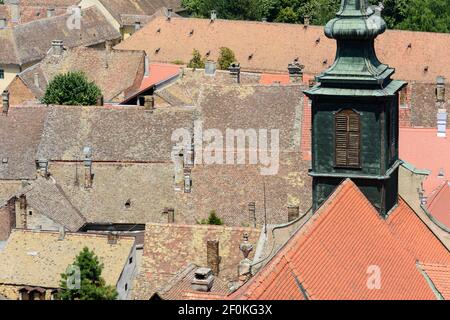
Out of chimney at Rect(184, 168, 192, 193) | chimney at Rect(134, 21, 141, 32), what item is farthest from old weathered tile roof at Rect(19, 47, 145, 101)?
chimney at Rect(184, 168, 192, 193)

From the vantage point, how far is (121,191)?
5375 cm

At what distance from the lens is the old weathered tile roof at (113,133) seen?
5653 centimetres

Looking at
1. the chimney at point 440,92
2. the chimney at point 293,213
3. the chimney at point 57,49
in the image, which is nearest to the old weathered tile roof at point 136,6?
the chimney at point 57,49

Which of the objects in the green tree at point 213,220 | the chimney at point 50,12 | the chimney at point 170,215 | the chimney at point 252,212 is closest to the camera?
the green tree at point 213,220

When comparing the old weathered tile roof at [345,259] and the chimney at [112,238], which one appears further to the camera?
the chimney at [112,238]

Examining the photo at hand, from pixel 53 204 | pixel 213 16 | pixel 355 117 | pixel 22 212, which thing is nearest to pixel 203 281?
pixel 355 117

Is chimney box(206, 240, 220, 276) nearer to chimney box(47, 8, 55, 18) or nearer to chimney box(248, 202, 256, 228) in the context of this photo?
chimney box(248, 202, 256, 228)

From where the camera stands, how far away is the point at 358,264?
900 inches

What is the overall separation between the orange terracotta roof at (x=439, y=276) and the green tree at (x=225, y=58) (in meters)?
57.2

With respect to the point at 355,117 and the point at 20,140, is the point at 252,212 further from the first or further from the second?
the point at 355,117

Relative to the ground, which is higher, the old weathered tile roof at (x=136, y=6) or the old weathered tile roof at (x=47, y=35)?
the old weathered tile roof at (x=136, y=6)

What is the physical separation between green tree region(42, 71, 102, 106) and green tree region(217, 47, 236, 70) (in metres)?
14.4

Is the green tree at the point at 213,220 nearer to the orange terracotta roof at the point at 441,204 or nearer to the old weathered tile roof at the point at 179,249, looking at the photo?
the old weathered tile roof at the point at 179,249
